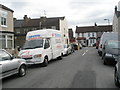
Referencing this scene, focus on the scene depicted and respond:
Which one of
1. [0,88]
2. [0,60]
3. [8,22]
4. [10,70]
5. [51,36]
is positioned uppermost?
[8,22]

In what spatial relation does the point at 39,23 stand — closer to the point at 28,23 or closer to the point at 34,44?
the point at 28,23

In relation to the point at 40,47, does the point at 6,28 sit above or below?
above

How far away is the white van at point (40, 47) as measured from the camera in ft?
37.1

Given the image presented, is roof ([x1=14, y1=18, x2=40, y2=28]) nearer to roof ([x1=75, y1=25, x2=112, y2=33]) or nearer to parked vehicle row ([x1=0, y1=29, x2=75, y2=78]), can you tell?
roof ([x1=75, y1=25, x2=112, y2=33])

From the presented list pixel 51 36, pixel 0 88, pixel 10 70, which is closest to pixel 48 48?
pixel 51 36

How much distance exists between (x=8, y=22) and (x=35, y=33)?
10886 mm

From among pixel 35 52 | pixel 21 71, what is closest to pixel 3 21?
pixel 35 52

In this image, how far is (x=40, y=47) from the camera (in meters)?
12.1

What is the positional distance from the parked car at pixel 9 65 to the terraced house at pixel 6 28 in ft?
44.1

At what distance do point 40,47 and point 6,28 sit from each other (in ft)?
39.1

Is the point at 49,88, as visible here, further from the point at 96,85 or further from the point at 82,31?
the point at 82,31

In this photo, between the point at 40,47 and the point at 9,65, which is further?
the point at 40,47

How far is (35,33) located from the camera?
13.4 m

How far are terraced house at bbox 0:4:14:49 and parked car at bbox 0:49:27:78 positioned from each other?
44.1 feet
